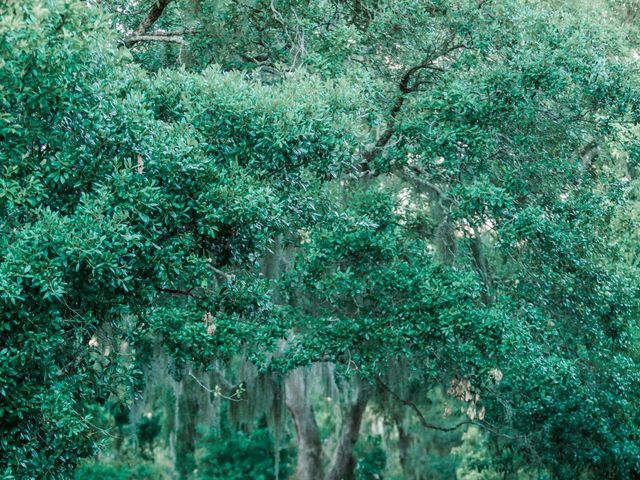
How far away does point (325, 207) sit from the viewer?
31.4ft

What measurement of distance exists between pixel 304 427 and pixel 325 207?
7.63 meters

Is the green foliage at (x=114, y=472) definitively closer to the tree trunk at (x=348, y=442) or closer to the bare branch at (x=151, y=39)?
the tree trunk at (x=348, y=442)

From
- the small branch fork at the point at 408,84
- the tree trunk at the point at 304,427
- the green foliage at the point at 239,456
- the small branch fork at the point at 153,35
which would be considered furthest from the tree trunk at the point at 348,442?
the small branch fork at the point at 153,35

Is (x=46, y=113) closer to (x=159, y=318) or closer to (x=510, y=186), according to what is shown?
(x=159, y=318)

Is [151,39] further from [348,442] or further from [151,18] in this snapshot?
[348,442]

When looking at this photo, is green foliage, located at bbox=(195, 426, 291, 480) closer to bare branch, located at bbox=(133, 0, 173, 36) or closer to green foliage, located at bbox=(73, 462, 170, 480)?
green foliage, located at bbox=(73, 462, 170, 480)

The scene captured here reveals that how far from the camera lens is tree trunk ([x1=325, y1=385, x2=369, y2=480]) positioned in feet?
56.7

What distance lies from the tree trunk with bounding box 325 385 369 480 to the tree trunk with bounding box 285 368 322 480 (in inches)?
21.5

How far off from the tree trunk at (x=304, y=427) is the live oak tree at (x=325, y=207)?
214cm

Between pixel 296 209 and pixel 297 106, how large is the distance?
1.03 metres

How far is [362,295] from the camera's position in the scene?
10.8 meters

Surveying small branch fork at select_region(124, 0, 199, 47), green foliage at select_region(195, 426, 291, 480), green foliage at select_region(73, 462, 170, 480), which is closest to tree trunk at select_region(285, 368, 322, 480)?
green foliage at select_region(73, 462, 170, 480)

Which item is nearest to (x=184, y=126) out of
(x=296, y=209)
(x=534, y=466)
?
(x=296, y=209)

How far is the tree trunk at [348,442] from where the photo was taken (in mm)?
17297
